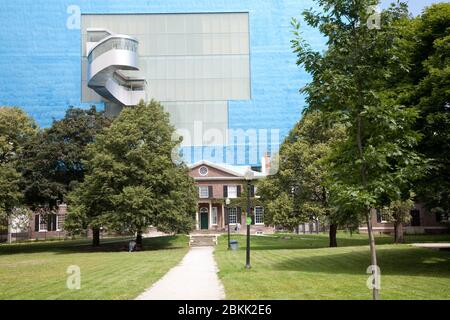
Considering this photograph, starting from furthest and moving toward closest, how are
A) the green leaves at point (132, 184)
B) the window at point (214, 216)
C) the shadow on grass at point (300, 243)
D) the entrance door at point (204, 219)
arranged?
the window at point (214, 216) → the entrance door at point (204, 219) → the green leaves at point (132, 184) → the shadow on grass at point (300, 243)

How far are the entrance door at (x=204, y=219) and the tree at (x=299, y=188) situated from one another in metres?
27.8

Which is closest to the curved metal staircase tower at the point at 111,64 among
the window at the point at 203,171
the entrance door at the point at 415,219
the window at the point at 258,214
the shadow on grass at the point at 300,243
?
the window at the point at 203,171

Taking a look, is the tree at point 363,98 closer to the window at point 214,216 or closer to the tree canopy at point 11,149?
the tree canopy at point 11,149

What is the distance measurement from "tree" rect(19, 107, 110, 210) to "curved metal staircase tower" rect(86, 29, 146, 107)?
26000mm

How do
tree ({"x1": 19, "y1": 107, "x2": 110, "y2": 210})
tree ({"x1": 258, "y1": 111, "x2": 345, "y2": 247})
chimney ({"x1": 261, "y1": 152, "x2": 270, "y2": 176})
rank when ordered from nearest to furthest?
tree ({"x1": 258, "y1": 111, "x2": 345, "y2": 247}), tree ({"x1": 19, "y1": 107, "x2": 110, "y2": 210}), chimney ({"x1": 261, "y1": 152, "x2": 270, "y2": 176})

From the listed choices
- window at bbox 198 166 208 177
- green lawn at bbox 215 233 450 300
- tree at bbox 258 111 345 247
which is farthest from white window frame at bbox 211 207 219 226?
green lawn at bbox 215 233 450 300

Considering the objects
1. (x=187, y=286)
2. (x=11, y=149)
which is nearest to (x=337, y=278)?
(x=187, y=286)

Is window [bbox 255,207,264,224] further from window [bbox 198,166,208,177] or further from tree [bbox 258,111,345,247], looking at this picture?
tree [bbox 258,111,345,247]

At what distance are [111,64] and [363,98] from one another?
63050 mm

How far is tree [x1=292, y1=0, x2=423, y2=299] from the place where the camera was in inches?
366

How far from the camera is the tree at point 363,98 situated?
9305 millimetres
